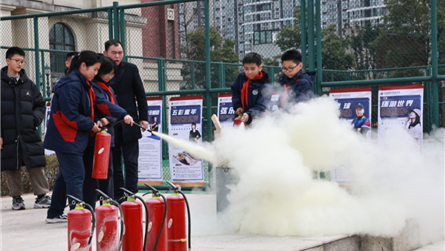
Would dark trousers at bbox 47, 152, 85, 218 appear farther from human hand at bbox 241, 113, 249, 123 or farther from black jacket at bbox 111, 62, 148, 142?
human hand at bbox 241, 113, 249, 123

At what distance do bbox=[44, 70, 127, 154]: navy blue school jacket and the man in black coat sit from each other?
0.77m

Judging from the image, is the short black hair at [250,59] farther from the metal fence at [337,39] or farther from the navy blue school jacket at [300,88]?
the metal fence at [337,39]

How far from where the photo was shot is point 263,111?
616 centimetres

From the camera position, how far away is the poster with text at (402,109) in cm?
676

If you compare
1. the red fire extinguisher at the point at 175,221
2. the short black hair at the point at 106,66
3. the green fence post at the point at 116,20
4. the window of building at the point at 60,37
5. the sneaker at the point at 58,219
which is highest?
the window of building at the point at 60,37

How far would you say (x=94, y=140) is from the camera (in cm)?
604

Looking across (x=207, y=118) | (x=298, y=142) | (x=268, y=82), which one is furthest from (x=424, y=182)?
(x=207, y=118)

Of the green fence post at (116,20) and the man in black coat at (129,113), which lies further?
the green fence post at (116,20)

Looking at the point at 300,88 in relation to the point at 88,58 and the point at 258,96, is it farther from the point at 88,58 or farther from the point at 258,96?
the point at 88,58

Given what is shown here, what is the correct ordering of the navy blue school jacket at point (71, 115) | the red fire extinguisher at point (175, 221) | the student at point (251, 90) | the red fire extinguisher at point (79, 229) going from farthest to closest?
the student at point (251, 90), the navy blue school jacket at point (71, 115), the red fire extinguisher at point (175, 221), the red fire extinguisher at point (79, 229)

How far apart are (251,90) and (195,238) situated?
5.82 ft

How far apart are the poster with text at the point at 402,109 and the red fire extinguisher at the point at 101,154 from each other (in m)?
3.37

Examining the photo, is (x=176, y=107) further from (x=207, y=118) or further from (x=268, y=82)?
(x=268, y=82)

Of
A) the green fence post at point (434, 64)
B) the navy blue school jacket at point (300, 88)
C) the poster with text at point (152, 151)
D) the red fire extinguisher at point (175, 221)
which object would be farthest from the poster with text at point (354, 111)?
the red fire extinguisher at point (175, 221)
